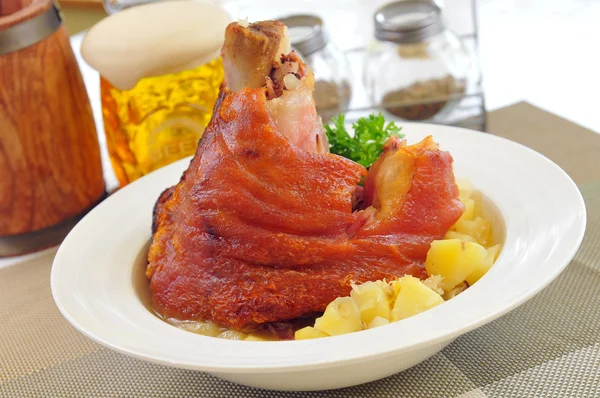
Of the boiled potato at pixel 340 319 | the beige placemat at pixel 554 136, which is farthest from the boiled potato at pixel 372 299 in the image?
the beige placemat at pixel 554 136

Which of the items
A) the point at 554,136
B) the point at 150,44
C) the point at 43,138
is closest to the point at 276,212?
the point at 150,44

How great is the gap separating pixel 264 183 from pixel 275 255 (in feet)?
0.52

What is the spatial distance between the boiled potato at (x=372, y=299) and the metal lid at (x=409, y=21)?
1663mm

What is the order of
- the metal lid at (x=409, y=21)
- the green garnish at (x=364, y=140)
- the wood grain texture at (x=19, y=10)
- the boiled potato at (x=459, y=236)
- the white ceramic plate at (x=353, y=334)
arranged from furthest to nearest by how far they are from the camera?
1. the metal lid at (x=409, y=21)
2. the wood grain texture at (x=19, y=10)
3. the green garnish at (x=364, y=140)
4. the boiled potato at (x=459, y=236)
5. the white ceramic plate at (x=353, y=334)

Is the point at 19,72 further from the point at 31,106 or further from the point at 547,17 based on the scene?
the point at 547,17

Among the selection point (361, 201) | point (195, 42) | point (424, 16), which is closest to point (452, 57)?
point (424, 16)

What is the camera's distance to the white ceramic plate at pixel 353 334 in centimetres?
132

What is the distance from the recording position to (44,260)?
8.11 feet

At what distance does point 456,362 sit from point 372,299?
244 mm

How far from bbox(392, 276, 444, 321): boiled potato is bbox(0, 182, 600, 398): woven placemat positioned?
0.55 ft

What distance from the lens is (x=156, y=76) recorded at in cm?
251

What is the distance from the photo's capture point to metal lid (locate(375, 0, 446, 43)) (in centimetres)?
299

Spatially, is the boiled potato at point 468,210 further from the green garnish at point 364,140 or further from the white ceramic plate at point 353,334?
the green garnish at point 364,140

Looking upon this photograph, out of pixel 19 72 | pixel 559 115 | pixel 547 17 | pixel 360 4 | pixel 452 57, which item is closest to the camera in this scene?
pixel 19 72
